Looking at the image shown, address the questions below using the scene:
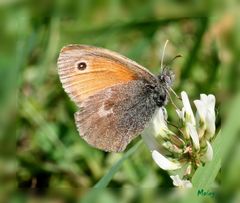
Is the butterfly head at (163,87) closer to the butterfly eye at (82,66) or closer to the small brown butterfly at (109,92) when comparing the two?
the small brown butterfly at (109,92)

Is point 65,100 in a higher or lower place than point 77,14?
lower

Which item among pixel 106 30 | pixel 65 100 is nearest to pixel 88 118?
pixel 65 100

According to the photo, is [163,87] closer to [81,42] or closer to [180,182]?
[180,182]

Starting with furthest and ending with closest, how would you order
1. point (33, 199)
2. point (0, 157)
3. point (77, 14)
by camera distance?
point (77, 14) → point (0, 157) → point (33, 199)

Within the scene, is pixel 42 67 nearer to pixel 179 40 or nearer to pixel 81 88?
pixel 179 40

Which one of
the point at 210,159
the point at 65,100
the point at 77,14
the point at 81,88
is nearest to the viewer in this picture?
the point at 210,159

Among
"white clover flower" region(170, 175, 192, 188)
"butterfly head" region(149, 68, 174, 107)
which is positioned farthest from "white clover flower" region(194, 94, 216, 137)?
"butterfly head" region(149, 68, 174, 107)
